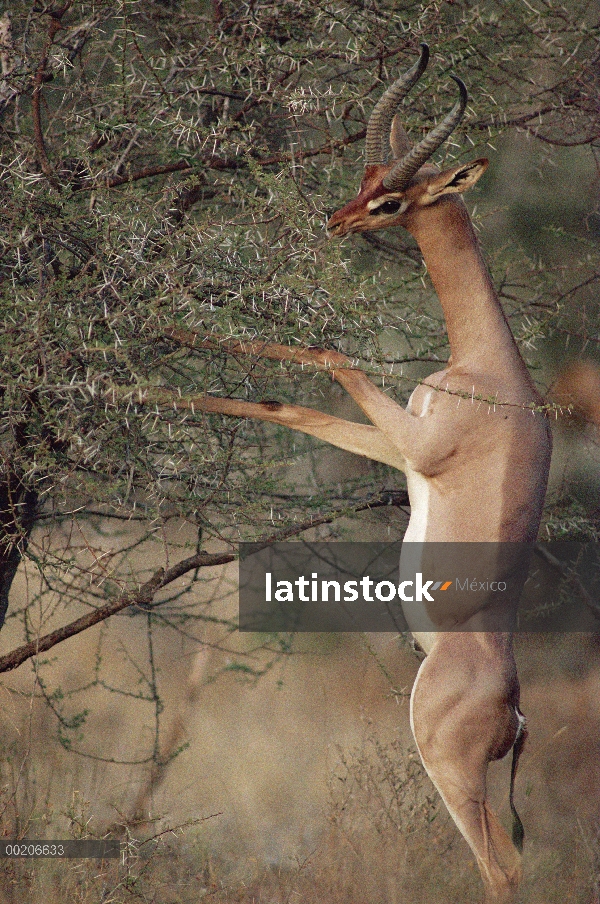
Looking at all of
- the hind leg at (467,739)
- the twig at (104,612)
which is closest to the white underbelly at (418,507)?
the hind leg at (467,739)

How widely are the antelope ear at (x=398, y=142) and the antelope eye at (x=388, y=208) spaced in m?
0.23

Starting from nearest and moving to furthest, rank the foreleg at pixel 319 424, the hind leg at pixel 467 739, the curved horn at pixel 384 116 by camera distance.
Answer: the curved horn at pixel 384 116 → the hind leg at pixel 467 739 → the foreleg at pixel 319 424

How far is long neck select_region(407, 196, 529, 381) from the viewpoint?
3.97 m

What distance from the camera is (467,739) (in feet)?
12.2

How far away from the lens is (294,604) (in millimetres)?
8680

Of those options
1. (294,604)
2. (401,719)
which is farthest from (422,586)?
(294,604)

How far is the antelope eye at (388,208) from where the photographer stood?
148 inches

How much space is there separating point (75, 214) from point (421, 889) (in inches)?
133

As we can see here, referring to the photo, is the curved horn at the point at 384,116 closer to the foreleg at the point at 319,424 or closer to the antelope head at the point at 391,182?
the antelope head at the point at 391,182

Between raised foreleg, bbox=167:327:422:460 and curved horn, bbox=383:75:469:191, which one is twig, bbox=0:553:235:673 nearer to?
raised foreleg, bbox=167:327:422:460

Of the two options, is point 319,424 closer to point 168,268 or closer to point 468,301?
point 468,301

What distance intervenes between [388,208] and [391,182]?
121mm

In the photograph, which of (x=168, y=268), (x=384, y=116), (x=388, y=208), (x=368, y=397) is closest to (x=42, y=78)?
(x=168, y=268)

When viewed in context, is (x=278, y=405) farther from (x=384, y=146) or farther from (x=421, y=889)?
(x=421, y=889)
